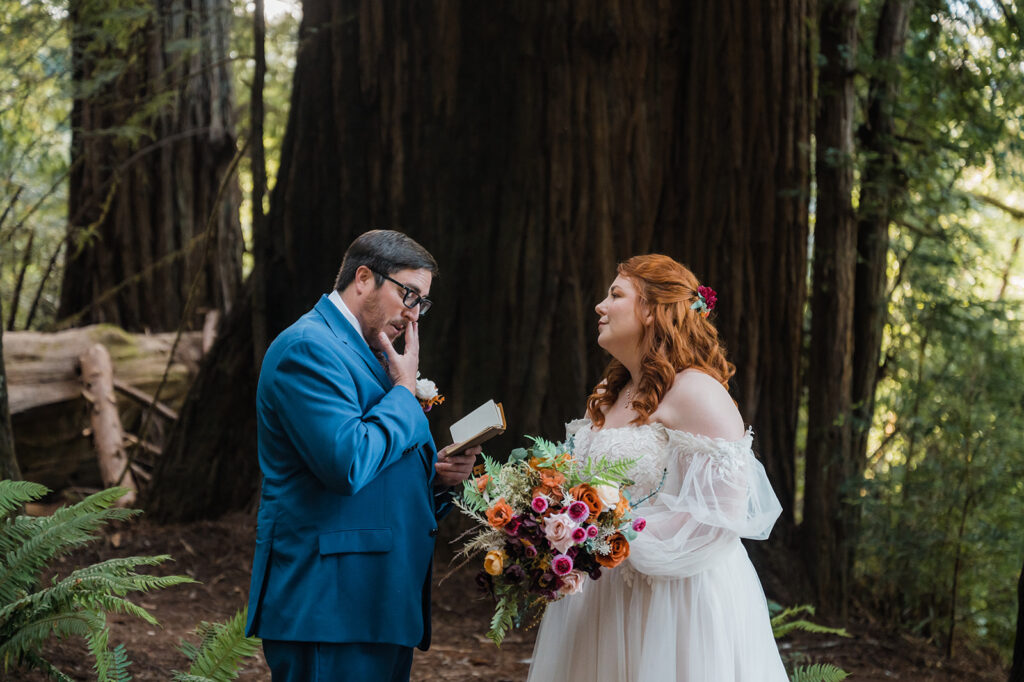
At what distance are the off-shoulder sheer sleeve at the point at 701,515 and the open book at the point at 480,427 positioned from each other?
0.68m

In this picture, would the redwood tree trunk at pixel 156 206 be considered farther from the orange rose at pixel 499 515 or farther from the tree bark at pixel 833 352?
the orange rose at pixel 499 515

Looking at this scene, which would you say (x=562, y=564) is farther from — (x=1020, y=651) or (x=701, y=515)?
(x=1020, y=651)

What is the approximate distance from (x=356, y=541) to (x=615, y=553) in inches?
31.8

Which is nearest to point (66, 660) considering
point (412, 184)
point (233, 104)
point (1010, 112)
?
point (412, 184)

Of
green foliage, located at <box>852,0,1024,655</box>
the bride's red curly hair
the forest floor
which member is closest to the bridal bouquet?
the bride's red curly hair

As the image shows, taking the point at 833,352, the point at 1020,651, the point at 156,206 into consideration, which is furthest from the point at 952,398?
the point at 156,206

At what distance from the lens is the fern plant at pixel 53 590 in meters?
3.72

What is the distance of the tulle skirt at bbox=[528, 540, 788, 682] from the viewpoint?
10.4ft

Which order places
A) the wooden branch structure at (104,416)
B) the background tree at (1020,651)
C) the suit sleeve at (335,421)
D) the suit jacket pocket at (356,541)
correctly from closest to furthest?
the suit sleeve at (335,421) → the suit jacket pocket at (356,541) → the background tree at (1020,651) → the wooden branch structure at (104,416)

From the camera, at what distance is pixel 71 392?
313 inches

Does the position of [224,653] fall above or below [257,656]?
above

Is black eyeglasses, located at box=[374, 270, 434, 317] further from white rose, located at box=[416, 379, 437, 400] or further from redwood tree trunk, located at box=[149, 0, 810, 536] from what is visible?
redwood tree trunk, located at box=[149, 0, 810, 536]

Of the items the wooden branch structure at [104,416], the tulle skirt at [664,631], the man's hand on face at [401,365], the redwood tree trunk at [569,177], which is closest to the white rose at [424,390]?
the man's hand on face at [401,365]

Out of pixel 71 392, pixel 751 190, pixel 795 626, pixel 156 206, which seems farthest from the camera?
pixel 156 206
